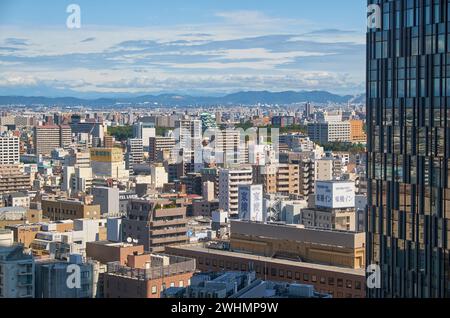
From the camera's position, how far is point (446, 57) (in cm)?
491

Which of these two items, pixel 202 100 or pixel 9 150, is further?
pixel 202 100

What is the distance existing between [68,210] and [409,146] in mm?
9600

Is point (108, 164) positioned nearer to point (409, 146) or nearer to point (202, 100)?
point (202, 100)

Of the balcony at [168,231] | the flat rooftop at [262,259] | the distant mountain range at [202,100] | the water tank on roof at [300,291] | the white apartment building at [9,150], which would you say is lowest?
the flat rooftop at [262,259]

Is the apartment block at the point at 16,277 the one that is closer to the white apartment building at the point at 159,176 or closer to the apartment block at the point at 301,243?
the apartment block at the point at 301,243

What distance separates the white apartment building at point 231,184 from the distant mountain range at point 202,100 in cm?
1390

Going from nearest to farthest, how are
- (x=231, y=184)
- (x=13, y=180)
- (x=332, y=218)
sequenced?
1. (x=332, y=218)
2. (x=231, y=184)
3. (x=13, y=180)

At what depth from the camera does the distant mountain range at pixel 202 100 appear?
33.0 m

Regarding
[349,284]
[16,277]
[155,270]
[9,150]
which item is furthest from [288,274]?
[9,150]

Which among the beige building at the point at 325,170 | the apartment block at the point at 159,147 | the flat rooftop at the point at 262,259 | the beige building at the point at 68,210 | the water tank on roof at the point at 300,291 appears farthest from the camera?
the apartment block at the point at 159,147

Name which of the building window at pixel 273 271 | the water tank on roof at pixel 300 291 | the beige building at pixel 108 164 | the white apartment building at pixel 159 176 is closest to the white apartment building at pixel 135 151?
the beige building at pixel 108 164

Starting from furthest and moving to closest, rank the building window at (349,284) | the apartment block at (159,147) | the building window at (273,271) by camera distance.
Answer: the apartment block at (159,147)
the building window at (273,271)
the building window at (349,284)

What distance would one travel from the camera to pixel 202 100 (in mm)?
32312

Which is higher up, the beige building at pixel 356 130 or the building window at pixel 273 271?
the beige building at pixel 356 130
